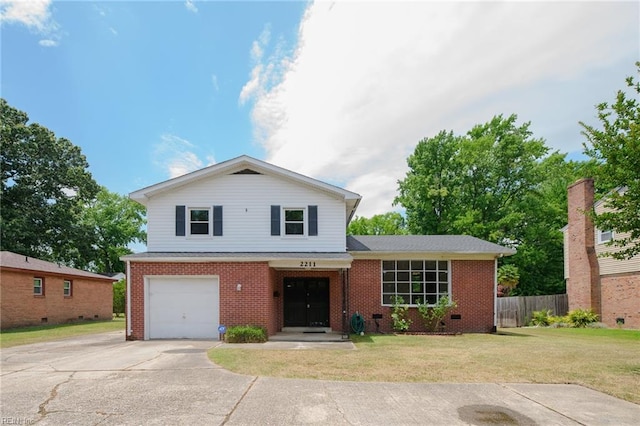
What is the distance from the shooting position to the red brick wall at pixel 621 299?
19.3m

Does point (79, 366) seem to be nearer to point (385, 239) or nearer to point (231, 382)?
point (231, 382)

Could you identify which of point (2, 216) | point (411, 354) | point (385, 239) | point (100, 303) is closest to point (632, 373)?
point (411, 354)

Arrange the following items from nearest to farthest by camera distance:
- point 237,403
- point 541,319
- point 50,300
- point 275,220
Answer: point 237,403 < point 275,220 < point 541,319 < point 50,300

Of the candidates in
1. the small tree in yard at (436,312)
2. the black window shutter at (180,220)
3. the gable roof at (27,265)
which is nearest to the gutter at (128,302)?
the black window shutter at (180,220)

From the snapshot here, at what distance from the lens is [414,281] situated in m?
16.8

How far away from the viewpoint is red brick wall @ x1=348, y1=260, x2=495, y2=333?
1655cm

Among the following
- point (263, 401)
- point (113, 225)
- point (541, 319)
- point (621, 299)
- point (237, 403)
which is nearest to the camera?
point (237, 403)

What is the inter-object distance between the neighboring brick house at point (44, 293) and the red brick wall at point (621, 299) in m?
28.6

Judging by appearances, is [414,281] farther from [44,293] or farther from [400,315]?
[44,293]

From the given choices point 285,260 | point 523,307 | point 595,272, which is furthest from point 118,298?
point 595,272

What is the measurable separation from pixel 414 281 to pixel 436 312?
1.48 meters

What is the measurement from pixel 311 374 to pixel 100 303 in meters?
24.9

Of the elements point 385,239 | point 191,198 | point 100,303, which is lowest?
point 100,303

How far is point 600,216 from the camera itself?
9.36 metres
